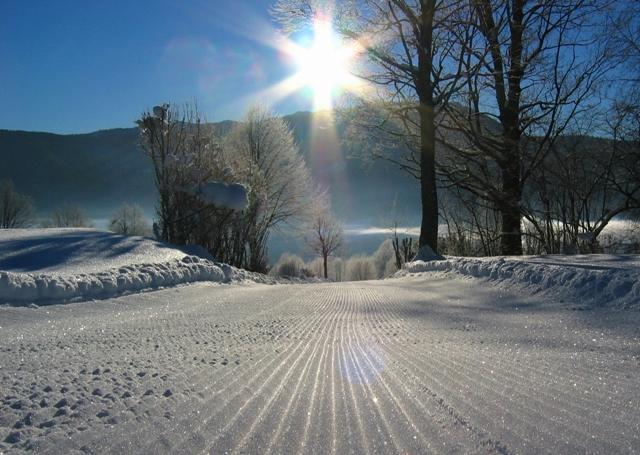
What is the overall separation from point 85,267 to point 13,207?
103ft

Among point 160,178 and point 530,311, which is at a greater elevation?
point 160,178

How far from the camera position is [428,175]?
10023 mm

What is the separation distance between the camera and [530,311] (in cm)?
286

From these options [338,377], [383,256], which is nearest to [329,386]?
[338,377]

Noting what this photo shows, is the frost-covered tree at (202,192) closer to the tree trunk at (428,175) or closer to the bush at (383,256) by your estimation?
the tree trunk at (428,175)

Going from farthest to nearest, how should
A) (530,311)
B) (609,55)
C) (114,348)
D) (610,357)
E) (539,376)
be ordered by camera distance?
(609,55)
(530,311)
(114,348)
(610,357)
(539,376)

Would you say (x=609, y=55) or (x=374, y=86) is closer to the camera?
(x=609, y=55)

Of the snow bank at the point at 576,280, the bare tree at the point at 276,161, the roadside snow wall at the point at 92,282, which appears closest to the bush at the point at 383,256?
the bare tree at the point at 276,161

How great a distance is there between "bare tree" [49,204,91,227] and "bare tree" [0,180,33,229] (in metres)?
3.58

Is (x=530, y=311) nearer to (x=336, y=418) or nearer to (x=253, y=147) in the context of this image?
(x=336, y=418)

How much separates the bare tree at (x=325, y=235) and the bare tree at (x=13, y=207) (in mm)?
19539

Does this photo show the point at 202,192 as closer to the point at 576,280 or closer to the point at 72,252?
the point at 72,252

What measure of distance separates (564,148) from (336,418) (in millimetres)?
13265

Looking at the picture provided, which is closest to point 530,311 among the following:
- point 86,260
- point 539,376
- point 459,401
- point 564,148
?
point 539,376
